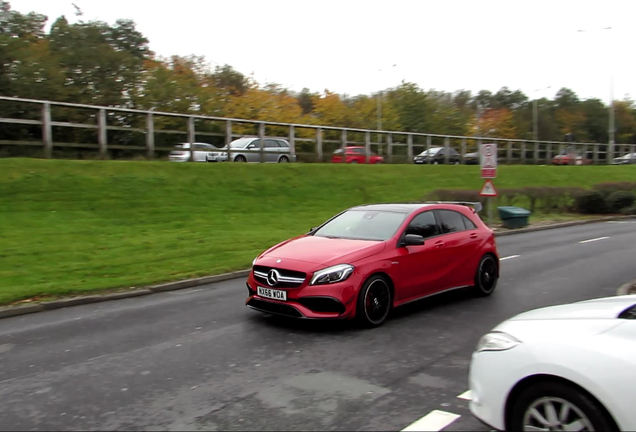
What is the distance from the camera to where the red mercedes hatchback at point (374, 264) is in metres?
6.61

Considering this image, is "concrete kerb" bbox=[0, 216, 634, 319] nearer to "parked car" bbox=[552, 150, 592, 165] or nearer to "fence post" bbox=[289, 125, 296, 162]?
"fence post" bbox=[289, 125, 296, 162]

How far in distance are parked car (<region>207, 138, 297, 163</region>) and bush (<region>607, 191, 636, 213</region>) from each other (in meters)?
15.6

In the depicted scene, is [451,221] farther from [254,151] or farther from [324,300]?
[254,151]

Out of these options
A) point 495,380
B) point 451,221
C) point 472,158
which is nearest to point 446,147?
Answer: point 472,158

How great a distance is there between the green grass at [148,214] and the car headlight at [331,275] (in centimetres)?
450

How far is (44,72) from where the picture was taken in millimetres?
31625

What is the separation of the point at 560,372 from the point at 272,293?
13.6 ft

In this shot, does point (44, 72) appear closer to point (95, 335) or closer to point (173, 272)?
point (173, 272)

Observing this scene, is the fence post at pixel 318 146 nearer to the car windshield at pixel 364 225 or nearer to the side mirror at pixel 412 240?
the car windshield at pixel 364 225

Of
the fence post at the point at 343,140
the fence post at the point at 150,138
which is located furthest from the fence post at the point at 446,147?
the fence post at the point at 150,138

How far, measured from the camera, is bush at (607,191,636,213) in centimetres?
2728

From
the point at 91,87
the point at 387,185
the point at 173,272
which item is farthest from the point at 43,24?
the point at 173,272

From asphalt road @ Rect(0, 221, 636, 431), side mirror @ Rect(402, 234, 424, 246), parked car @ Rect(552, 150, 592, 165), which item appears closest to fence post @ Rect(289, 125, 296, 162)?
asphalt road @ Rect(0, 221, 636, 431)

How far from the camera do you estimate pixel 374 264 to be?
688 cm
